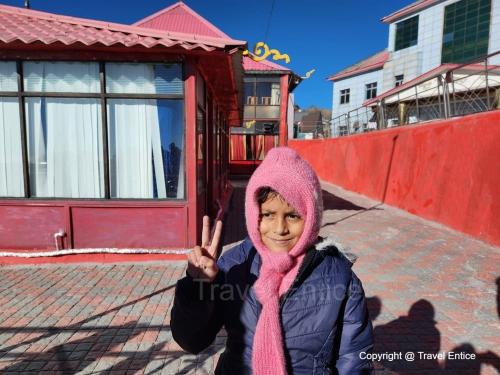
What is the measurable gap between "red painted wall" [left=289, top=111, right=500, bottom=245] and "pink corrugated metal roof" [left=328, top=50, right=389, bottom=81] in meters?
13.9

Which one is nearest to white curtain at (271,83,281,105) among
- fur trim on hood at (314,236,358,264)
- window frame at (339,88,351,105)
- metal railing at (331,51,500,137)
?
metal railing at (331,51,500,137)

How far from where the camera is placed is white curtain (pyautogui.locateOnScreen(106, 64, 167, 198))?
5.17m

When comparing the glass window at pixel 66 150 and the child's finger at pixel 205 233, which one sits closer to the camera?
the child's finger at pixel 205 233

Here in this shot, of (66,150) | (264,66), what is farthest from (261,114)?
(66,150)

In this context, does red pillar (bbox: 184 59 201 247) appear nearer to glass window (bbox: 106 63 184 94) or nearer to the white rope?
glass window (bbox: 106 63 184 94)

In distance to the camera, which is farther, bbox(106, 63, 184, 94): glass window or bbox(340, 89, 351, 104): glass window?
bbox(340, 89, 351, 104): glass window

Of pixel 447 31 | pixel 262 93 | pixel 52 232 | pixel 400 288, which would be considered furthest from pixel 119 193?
pixel 447 31

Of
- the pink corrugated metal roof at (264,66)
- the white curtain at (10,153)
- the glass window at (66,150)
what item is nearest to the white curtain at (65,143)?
the glass window at (66,150)

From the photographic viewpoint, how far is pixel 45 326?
10.9 feet

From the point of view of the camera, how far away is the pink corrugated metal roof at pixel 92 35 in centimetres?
446

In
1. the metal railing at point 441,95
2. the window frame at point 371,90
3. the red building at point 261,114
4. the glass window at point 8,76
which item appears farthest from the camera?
the window frame at point 371,90

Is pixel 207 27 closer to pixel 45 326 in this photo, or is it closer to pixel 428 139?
pixel 428 139

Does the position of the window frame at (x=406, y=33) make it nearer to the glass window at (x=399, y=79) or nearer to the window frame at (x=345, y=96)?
the glass window at (x=399, y=79)

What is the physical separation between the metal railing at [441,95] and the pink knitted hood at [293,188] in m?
8.03
